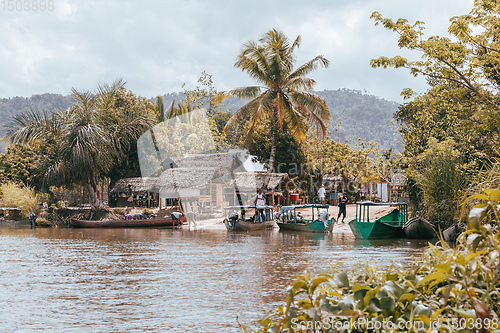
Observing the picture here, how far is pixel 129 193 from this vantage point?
36844mm

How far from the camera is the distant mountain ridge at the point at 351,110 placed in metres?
146

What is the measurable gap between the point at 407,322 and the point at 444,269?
43cm

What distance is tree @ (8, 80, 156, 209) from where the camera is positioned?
30672mm

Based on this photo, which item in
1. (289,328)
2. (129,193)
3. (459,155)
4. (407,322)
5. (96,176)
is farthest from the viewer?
(129,193)

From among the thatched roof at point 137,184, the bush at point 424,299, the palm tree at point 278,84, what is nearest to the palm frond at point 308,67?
the palm tree at point 278,84

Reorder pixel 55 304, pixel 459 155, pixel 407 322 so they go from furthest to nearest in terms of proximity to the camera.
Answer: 1. pixel 459 155
2. pixel 55 304
3. pixel 407 322

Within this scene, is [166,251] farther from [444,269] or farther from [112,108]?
[112,108]

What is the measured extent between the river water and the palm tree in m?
11.2

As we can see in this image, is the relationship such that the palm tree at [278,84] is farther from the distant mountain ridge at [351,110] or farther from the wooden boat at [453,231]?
the distant mountain ridge at [351,110]

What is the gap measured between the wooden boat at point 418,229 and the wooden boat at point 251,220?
8.41 metres

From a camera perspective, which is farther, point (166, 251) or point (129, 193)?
point (129, 193)

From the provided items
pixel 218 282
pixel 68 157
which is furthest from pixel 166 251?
pixel 68 157

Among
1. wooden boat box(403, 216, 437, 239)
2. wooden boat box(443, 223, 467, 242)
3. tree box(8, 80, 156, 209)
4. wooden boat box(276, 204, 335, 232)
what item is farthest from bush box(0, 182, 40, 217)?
wooden boat box(443, 223, 467, 242)

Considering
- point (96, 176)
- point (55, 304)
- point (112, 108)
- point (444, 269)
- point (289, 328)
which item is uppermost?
point (112, 108)
